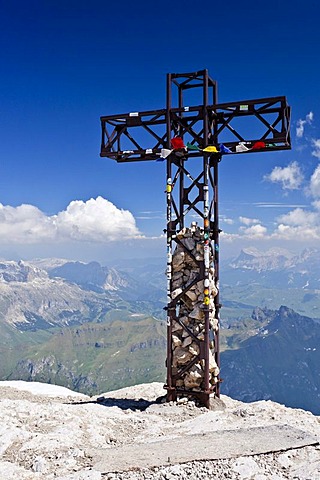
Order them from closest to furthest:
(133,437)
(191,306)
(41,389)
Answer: (133,437)
(191,306)
(41,389)

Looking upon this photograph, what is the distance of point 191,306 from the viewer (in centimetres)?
1906

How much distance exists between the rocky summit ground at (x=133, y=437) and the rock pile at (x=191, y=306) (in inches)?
53.5

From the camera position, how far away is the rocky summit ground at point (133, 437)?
37.0 ft

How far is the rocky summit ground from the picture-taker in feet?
37.0

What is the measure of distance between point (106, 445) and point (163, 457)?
2001mm

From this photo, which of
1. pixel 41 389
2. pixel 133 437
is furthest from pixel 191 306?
pixel 41 389

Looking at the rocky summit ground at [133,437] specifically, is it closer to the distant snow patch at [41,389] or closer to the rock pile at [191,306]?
the rock pile at [191,306]

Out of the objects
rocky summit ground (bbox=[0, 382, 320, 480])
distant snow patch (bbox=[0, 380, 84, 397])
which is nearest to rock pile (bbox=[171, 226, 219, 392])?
rocky summit ground (bbox=[0, 382, 320, 480])

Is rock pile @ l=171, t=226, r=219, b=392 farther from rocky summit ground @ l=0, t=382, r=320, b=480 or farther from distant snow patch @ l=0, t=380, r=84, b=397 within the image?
distant snow patch @ l=0, t=380, r=84, b=397

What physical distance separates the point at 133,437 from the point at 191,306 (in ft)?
19.8

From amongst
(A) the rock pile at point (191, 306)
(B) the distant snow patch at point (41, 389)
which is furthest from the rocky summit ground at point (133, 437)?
(B) the distant snow patch at point (41, 389)

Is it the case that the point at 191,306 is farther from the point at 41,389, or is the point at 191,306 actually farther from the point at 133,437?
the point at 41,389

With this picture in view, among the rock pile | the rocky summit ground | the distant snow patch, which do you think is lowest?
the distant snow patch

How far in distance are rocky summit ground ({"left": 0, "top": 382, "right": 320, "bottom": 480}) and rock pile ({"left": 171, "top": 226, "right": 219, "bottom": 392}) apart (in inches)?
53.5
